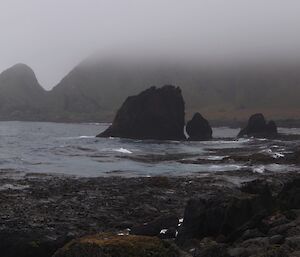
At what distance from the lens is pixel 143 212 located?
94.2 ft

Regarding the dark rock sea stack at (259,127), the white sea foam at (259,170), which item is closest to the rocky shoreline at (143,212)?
the white sea foam at (259,170)

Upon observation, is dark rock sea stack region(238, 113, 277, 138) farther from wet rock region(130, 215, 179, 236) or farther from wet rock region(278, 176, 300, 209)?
wet rock region(130, 215, 179, 236)

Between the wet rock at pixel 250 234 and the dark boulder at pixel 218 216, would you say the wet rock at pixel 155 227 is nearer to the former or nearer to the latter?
the dark boulder at pixel 218 216

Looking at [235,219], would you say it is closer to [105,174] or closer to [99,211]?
[99,211]

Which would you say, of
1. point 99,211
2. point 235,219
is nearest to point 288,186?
point 235,219

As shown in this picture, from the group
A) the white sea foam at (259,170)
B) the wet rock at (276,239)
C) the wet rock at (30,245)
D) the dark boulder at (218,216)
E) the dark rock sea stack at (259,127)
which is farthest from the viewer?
the dark rock sea stack at (259,127)

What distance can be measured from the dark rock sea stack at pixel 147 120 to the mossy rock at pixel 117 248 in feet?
344

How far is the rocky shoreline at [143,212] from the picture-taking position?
50.9ft

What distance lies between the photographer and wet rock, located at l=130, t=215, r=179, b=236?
869 inches

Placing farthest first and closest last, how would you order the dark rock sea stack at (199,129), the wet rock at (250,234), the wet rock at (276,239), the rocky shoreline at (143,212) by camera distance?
the dark rock sea stack at (199,129)
the wet rock at (250,234)
the wet rock at (276,239)
the rocky shoreline at (143,212)

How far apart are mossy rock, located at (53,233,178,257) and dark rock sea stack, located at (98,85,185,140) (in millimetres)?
104897

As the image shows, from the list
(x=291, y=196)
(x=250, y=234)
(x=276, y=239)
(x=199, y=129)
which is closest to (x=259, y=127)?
(x=199, y=129)

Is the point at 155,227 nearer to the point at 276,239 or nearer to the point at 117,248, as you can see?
the point at 276,239

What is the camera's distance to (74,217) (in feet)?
86.9
